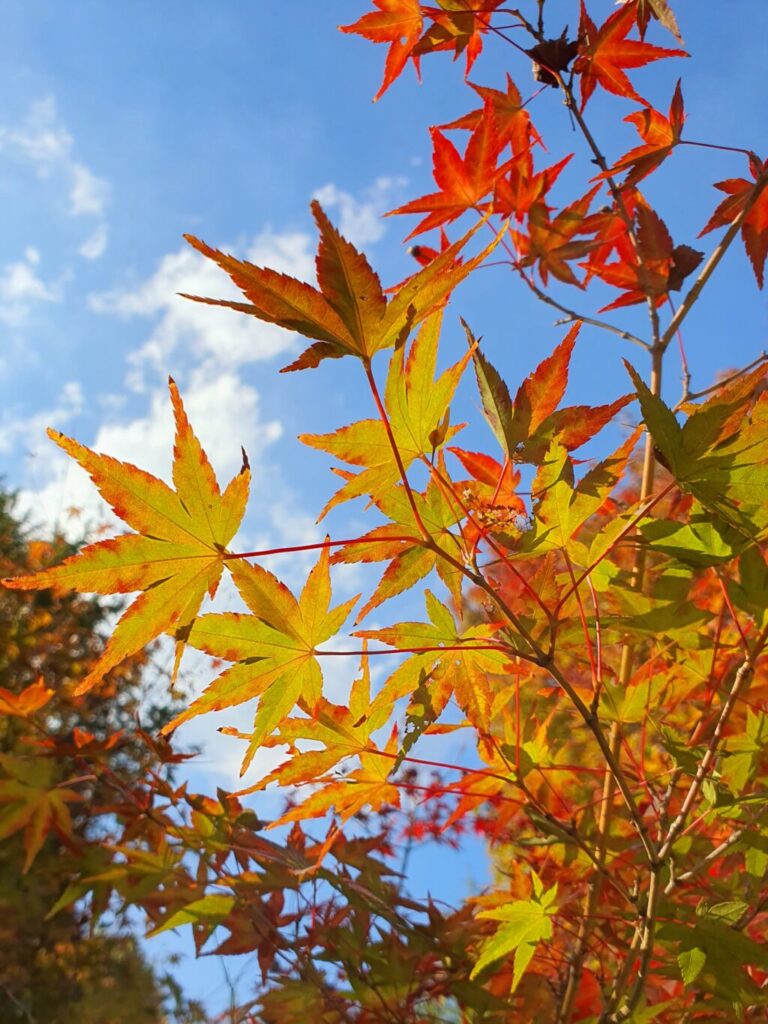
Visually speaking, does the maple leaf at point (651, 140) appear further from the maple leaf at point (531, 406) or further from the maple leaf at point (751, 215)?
the maple leaf at point (531, 406)

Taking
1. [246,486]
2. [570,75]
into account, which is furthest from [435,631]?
[570,75]

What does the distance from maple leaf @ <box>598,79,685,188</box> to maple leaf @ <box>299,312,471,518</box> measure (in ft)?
1.87

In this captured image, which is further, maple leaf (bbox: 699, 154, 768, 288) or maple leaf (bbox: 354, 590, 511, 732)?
maple leaf (bbox: 699, 154, 768, 288)

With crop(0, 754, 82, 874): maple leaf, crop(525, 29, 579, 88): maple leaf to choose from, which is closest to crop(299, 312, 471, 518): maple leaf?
crop(525, 29, 579, 88): maple leaf

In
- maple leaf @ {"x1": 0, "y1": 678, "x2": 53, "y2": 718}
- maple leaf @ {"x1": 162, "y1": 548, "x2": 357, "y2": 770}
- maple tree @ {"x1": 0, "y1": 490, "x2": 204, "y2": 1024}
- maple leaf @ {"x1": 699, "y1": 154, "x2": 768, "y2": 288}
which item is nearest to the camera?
maple leaf @ {"x1": 162, "y1": 548, "x2": 357, "y2": 770}

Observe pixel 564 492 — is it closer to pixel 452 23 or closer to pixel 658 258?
pixel 658 258

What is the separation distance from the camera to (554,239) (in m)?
1.23

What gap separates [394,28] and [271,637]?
40.4 inches

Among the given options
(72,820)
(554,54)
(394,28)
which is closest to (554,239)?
(554,54)

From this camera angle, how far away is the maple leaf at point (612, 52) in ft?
3.84

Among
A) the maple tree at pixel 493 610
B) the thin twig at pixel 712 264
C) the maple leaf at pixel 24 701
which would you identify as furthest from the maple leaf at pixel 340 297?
the maple leaf at pixel 24 701

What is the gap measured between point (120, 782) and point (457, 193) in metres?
1.17

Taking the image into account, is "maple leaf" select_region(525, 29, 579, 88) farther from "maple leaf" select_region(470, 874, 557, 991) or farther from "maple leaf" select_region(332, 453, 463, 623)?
"maple leaf" select_region(470, 874, 557, 991)

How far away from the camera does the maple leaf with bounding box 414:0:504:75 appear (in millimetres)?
1193
